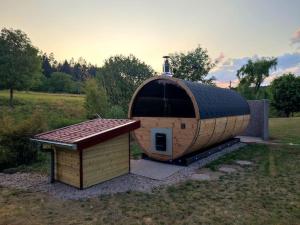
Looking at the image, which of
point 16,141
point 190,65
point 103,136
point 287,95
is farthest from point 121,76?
point 287,95

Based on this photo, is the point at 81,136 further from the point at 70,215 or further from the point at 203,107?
the point at 203,107

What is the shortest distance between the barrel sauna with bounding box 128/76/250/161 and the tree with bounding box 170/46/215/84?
17948 millimetres

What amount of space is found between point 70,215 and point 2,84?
32.2 meters

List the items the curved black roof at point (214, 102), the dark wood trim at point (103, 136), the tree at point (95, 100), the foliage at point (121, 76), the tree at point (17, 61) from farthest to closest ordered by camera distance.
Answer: the tree at point (17, 61)
the foliage at point (121, 76)
the tree at point (95, 100)
the curved black roof at point (214, 102)
the dark wood trim at point (103, 136)

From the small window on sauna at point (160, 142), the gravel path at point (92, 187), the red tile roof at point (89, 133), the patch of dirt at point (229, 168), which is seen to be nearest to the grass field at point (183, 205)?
the gravel path at point (92, 187)

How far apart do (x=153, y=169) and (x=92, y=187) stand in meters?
3.00

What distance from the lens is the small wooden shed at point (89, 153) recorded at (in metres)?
7.66

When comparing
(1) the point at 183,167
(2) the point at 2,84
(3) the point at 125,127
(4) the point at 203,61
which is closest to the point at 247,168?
(1) the point at 183,167

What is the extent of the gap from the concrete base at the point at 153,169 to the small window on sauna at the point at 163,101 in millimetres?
2211

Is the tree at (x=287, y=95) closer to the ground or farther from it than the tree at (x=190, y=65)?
closer to the ground

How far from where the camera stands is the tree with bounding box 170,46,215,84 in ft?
99.9

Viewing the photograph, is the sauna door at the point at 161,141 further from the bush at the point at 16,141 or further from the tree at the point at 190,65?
the tree at the point at 190,65

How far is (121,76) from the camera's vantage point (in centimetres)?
2708

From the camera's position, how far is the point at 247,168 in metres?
10.4
